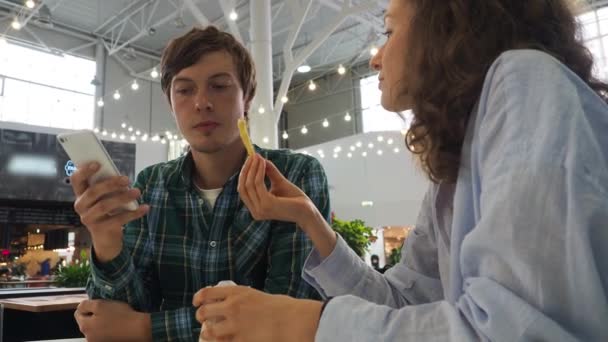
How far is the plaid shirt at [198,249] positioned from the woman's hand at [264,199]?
347 millimetres

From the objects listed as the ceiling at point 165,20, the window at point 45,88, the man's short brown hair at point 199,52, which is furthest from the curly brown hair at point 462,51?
the window at point 45,88

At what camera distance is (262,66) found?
275 inches

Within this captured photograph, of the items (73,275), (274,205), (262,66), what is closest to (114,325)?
(274,205)

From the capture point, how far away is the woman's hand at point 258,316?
1.95 ft

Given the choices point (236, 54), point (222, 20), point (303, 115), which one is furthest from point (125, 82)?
point (236, 54)

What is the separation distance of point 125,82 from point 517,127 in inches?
607

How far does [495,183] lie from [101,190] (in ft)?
2.83

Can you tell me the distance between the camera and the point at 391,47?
851mm

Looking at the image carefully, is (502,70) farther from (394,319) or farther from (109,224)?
(109,224)

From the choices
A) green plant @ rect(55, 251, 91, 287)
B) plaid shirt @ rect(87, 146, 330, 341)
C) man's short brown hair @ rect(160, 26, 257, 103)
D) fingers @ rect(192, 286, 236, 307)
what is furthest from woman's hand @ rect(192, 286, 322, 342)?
green plant @ rect(55, 251, 91, 287)

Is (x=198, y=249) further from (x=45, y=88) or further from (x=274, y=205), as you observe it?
(x=45, y=88)

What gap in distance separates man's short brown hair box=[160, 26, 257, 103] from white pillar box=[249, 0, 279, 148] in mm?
5266

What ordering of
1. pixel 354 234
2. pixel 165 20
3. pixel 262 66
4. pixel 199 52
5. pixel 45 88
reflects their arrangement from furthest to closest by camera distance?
pixel 45 88
pixel 165 20
pixel 262 66
pixel 354 234
pixel 199 52

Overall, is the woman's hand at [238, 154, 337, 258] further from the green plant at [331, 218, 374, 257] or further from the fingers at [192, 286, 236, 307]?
the green plant at [331, 218, 374, 257]
